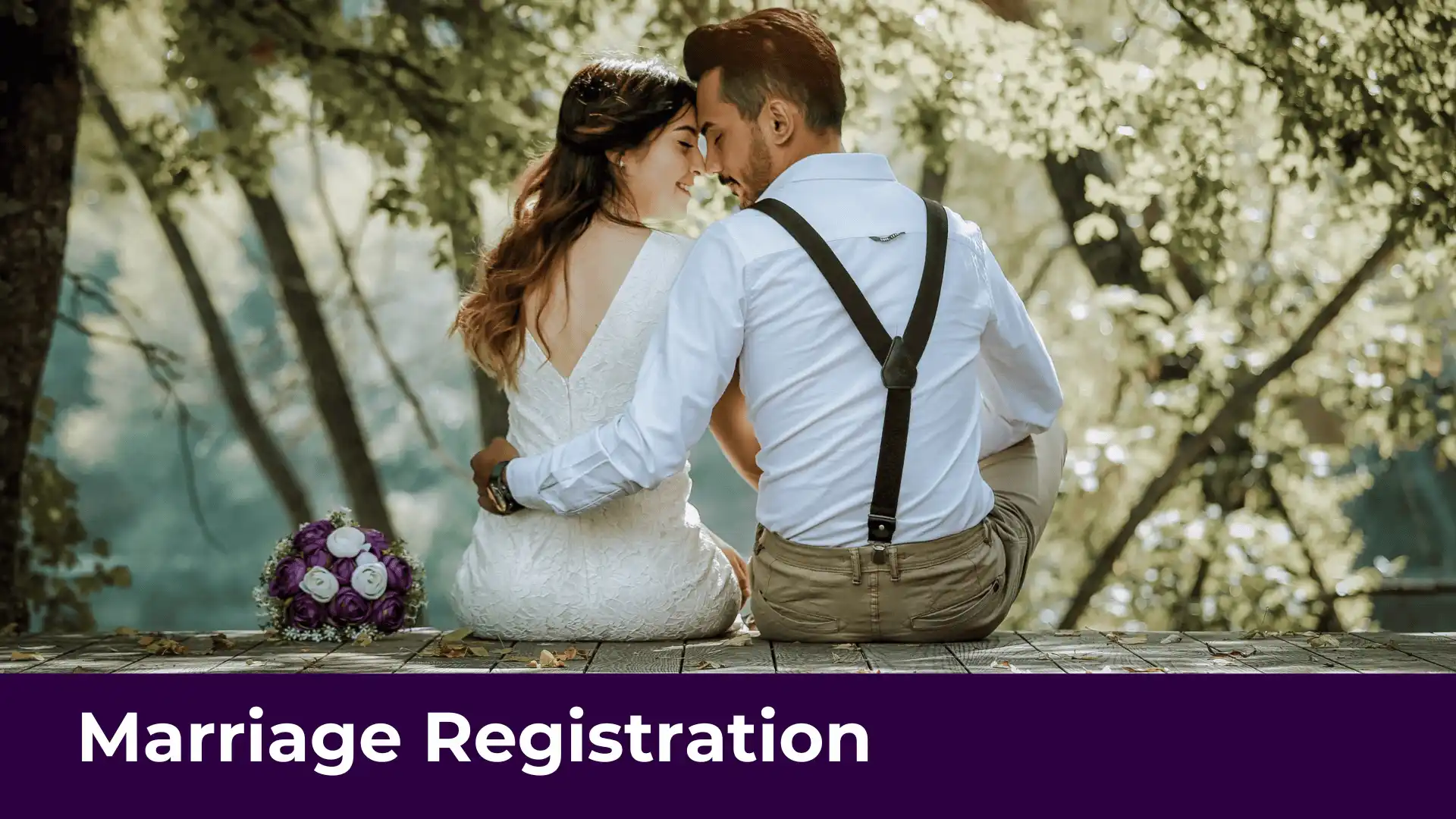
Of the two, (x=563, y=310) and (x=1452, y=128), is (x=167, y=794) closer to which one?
(x=563, y=310)

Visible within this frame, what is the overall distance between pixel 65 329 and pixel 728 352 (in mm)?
20354

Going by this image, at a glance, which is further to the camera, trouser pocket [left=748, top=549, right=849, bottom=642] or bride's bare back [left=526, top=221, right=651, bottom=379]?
bride's bare back [left=526, top=221, right=651, bottom=379]

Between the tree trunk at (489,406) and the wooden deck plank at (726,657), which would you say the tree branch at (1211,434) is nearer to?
the tree trunk at (489,406)

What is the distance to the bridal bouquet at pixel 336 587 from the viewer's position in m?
3.55

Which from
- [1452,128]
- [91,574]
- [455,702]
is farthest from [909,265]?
[91,574]

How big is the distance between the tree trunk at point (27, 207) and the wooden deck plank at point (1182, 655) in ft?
10.3

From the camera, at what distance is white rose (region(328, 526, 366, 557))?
363cm

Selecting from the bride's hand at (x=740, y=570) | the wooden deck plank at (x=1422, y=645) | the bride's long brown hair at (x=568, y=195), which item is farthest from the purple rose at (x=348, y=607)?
the wooden deck plank at (x=1422, y=645)

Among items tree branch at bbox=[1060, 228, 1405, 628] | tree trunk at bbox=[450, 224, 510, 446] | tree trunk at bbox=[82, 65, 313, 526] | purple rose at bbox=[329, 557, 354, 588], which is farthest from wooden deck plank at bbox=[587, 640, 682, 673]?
tree trunk at bbox=[82, 65, 313, 526]

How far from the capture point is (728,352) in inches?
120

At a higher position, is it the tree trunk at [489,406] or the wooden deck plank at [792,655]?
the tree trunk at [489,406]

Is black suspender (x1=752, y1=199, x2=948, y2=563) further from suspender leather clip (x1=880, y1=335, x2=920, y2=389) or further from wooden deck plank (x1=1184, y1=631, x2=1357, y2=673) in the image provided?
wooden deck plank (x1=1184, y1=631, x2=1357, y2=673)

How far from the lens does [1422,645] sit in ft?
10.5

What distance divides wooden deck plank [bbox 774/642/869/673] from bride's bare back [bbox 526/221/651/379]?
751 millimetres
